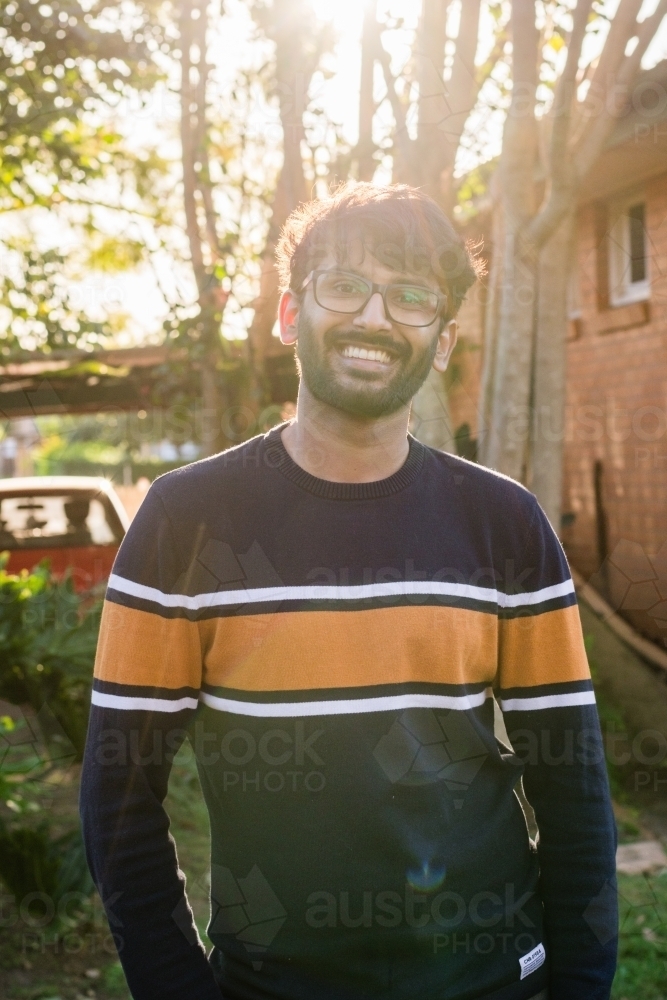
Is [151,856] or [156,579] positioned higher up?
[156,579]

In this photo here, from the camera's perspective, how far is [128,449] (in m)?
9.52

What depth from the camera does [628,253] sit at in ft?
24.9

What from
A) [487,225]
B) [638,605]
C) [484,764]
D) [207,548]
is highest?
[487,225]

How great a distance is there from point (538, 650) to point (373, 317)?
0.70 metres

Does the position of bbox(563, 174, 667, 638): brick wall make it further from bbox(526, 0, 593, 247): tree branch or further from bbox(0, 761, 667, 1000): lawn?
bbox(526, 0, 593, 247): tree branch

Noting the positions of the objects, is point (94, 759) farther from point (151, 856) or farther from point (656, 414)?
point (656, 414)

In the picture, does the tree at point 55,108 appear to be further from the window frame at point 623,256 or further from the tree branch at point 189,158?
the window frame at point 623,256

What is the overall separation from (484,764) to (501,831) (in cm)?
12

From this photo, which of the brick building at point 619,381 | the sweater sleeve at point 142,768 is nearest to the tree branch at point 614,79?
the brick building at point 619,381

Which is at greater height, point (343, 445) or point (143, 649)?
point (343, 445)

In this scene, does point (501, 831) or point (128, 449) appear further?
point (128, 449)

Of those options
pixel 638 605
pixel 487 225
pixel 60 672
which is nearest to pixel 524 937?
pixel 60 672

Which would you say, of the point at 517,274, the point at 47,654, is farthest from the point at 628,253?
the point at 47,654

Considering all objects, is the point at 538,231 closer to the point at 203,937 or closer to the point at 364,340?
the point at 364,340
